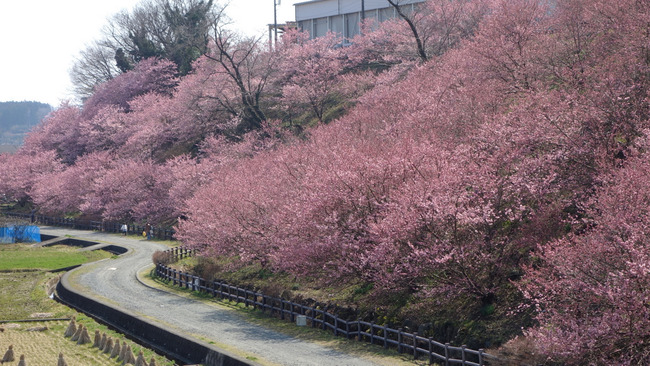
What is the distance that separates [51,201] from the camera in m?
77.8

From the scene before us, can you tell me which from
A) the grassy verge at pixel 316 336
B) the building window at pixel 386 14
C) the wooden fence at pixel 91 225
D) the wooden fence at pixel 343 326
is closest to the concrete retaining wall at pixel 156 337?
the grassy verge at pixel 316 336

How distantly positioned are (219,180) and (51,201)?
41.7 m

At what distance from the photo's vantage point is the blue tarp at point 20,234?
208 ft

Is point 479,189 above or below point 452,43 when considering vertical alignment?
below

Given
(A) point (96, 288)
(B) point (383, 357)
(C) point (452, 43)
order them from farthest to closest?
(C) point (452, 43) → (A) point (96, 288) → (B) point (383, 357)

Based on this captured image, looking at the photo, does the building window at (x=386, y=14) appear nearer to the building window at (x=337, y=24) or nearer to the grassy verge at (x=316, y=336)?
the building window at (x=337, y=24)

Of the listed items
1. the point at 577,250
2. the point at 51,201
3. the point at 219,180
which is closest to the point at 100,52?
the point at 51,201

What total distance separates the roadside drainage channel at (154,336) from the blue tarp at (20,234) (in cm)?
3115

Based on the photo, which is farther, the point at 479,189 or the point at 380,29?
the point at 380,29

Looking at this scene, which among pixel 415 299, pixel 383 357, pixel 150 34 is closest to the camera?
pixel 383 357

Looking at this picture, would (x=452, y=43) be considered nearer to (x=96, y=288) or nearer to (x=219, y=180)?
(x=219, y=180)

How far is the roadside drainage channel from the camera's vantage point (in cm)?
2127

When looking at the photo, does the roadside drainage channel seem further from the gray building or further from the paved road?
the gray building

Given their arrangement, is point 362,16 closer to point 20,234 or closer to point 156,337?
point 20,234
